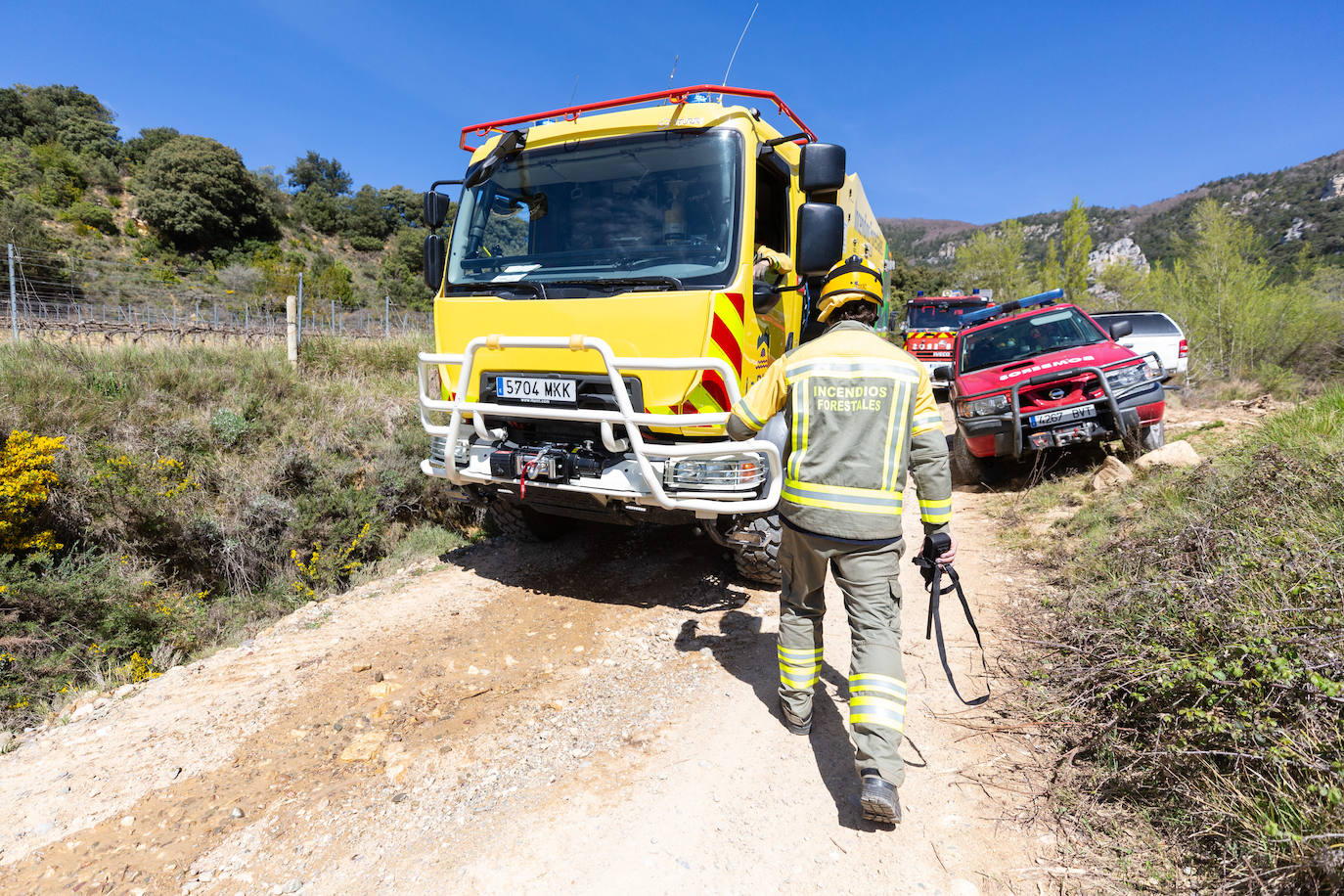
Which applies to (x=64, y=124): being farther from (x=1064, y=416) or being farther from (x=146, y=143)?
(x=1064, y=416)

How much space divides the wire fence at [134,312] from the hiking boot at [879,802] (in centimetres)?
938

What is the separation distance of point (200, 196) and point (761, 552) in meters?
36.9

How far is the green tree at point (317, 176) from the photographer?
48.9m

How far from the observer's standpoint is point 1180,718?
2268 mm

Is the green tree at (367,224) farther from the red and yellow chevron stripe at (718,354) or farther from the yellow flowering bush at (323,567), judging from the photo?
the red and yellow chevron stripe at (718,354)

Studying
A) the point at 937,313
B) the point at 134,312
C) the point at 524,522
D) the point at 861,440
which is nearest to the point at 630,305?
the point at 861,440

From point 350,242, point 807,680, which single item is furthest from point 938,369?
point 350,242

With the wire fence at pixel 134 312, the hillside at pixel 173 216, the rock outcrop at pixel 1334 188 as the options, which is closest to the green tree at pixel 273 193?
the hillside at pixel 173 216

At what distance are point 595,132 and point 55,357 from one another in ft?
20.5

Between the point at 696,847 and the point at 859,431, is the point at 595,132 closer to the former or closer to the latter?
the point at 859,431

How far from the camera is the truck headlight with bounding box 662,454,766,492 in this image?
338cm

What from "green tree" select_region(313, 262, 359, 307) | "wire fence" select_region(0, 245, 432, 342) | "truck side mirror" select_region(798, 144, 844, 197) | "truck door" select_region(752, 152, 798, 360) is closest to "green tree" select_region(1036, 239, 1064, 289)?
"wire fence" select_region(0, 245, 432, 342)

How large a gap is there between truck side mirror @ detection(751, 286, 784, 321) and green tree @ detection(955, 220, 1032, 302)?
29920mm

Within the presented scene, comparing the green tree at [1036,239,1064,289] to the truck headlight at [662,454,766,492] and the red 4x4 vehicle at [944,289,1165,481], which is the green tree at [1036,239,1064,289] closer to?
the red 4x4 vehicle at [944,289,1165,481]
